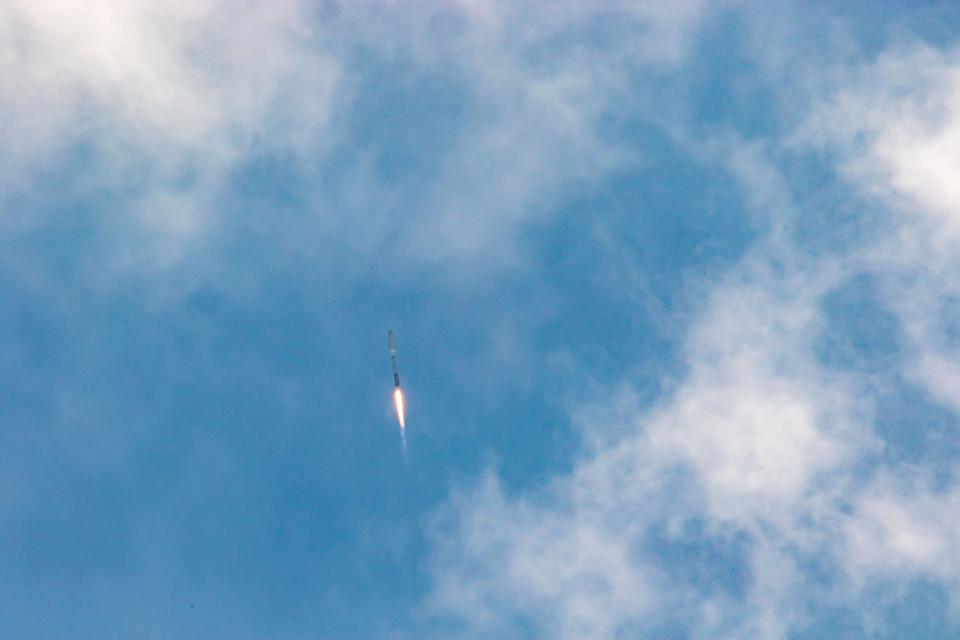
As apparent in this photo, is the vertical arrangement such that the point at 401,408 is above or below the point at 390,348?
below

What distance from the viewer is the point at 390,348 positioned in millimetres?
180250

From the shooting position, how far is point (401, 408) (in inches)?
6964

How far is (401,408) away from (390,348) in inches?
746
